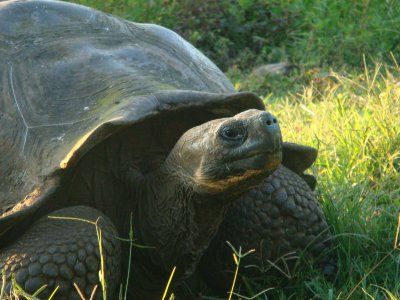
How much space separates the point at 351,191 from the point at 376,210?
0.18 metres

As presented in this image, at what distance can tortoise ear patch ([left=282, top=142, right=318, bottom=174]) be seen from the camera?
3440mm

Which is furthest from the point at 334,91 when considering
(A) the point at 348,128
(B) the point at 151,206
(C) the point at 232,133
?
(C) the point at 232,133

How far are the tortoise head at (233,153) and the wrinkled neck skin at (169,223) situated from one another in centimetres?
10

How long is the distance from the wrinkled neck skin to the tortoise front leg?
200 mm

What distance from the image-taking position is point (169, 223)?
2.99 meters

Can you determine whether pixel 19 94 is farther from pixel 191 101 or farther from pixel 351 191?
pixel 351 191

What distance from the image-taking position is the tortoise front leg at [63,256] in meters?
2.69

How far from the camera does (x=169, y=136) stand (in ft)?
10.5

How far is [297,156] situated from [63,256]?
3.86 feet

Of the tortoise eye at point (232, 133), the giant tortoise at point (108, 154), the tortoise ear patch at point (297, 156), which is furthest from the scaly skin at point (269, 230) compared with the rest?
the tortoise eye at point (232, 133)

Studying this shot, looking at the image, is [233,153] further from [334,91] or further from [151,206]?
[334,91]

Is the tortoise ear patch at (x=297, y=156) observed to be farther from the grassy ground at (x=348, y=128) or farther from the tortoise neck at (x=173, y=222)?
the tortoise neck at (x=173, y=222)

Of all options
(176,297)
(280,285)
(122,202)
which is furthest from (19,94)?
(280,285)

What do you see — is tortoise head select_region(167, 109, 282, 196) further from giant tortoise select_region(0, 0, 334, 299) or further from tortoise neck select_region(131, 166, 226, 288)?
tortoise neck select_region(131, 166, 226, 288)
